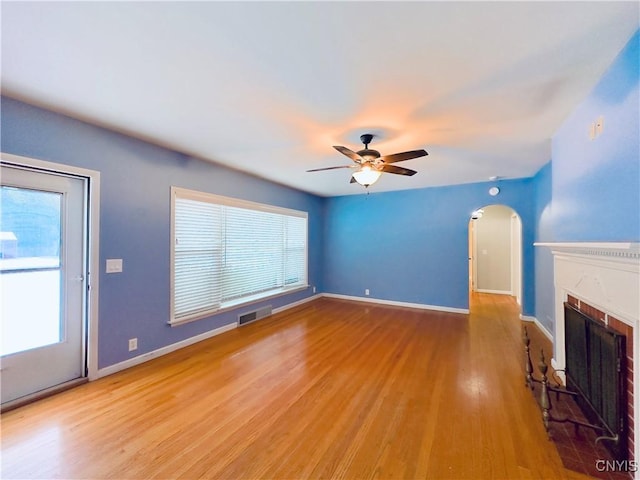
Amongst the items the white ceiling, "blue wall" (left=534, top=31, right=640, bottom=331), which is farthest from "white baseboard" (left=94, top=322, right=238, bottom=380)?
"blue wall" (left=534, top=31, right=640, bottom=331)

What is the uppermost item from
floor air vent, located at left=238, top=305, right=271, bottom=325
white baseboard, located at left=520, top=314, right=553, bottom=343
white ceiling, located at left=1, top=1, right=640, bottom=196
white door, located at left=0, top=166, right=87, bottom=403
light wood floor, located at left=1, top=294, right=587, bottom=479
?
white ceiling, located at left=1, top=1, right=640, bottom=196

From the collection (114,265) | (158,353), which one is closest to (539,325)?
(158,353)

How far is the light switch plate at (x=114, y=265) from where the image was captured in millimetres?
2814

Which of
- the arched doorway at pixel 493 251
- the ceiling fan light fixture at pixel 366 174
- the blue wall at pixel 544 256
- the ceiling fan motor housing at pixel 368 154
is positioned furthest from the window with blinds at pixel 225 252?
the arched doorway at pixel 493 251

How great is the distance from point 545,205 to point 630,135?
9.99 ft

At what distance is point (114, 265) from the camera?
9.36ft

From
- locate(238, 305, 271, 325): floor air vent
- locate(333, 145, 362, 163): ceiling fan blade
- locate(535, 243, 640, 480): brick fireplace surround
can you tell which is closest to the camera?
locate(535, 243, 640, 480): brick fireplace surround

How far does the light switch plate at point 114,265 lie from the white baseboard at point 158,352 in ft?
3.27

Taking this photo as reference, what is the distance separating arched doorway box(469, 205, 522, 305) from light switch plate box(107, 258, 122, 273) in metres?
7.51

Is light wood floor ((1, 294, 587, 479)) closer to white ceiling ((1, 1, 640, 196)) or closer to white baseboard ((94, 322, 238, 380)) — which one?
white baseboard ((94, 322, 238, 380))

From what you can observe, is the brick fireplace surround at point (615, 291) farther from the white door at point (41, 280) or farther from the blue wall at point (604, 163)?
the white door at point (41, 280)

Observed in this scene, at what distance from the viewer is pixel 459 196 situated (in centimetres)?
535

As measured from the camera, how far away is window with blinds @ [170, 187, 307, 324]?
3.55 meters

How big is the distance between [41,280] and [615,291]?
442 cm
